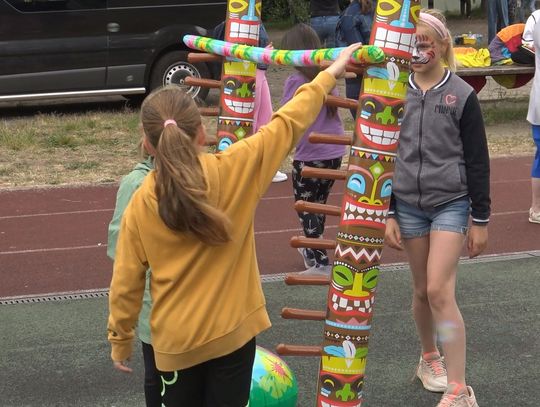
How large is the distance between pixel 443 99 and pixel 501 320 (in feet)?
6.27

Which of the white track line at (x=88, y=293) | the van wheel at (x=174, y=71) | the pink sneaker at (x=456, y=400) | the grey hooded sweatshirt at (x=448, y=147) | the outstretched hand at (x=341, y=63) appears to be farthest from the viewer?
the van wheel at (x=174, y=71)

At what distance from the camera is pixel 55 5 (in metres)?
12.6

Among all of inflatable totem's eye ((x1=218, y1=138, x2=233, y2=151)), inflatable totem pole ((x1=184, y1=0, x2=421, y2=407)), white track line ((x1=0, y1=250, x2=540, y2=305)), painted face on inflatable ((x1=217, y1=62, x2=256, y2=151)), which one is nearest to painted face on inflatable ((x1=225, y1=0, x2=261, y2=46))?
painted face on inflatable ((x1=217, y1=62, x2=256, y2=151))

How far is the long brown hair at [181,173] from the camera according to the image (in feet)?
9.78

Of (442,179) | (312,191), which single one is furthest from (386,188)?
(312,191)

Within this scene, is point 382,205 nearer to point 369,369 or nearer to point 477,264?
point 369,369

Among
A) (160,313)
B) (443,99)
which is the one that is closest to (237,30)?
(443,99)

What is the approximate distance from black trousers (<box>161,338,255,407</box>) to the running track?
10.5 feet

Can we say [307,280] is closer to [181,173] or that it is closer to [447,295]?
[447,295]

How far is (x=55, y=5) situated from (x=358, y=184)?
980 cm

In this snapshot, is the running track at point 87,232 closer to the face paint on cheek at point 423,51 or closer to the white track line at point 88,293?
the white track line at point 88,293

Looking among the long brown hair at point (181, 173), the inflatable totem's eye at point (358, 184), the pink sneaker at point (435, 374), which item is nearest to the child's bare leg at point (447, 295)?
the pink sneaker at point (435, 374)

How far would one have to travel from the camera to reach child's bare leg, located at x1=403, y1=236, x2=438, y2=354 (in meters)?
4.29

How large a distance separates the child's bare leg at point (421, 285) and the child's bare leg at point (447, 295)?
97mm
